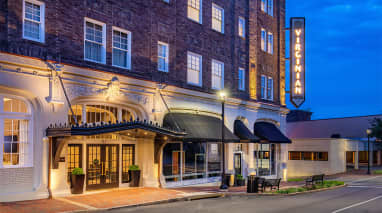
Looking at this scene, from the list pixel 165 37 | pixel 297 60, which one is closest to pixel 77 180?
pixel 165 37

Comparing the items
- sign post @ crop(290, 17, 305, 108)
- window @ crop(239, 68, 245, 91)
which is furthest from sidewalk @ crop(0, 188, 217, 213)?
sign post @ crop(290, 17, 305, 108)

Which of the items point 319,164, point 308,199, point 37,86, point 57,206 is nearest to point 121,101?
point 37,86

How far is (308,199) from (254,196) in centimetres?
258

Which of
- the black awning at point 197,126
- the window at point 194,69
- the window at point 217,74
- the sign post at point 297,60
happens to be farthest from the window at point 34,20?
the sign post at point 297,60

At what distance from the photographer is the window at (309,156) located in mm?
41456

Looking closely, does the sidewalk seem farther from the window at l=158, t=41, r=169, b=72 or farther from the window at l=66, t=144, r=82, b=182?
the window at l=158, t=41, r=169, b=72

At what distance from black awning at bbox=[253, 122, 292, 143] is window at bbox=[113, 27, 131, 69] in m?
13.4

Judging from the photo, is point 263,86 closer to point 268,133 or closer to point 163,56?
point 268,133

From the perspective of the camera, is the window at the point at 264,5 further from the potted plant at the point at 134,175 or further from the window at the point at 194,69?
the potted plant at the point at 134,175

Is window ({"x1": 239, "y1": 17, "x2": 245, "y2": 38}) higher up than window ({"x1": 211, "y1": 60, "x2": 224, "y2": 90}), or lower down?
higher up

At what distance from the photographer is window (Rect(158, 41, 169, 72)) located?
22.0 metres

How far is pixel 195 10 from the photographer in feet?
81.3

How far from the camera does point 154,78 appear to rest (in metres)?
21.2

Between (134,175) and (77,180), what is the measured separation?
3.77m
